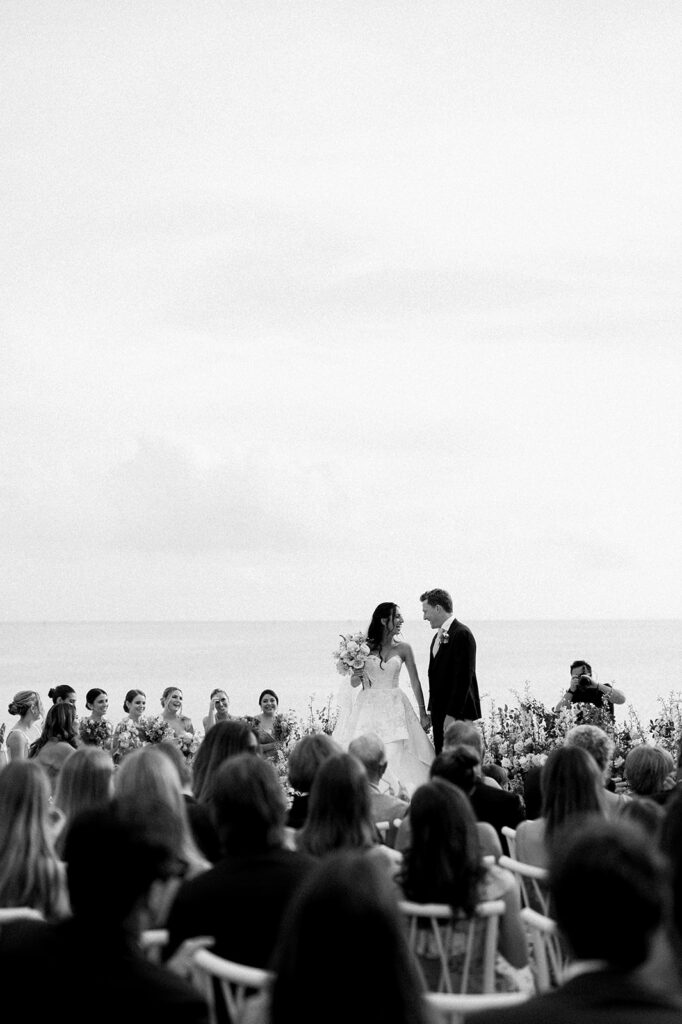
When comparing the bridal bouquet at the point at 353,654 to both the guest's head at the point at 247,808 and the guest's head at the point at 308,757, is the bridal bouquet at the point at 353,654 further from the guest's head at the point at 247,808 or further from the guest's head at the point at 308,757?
the guest's head at the point at 247,808

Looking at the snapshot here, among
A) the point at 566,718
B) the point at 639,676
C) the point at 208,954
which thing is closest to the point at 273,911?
the point at 208,954

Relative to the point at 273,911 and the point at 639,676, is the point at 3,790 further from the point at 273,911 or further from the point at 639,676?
the point at 639,676

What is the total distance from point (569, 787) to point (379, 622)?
16.5 ft

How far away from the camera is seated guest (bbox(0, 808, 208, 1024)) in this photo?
2.58 metres

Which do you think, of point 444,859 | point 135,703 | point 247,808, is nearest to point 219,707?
point 135,703

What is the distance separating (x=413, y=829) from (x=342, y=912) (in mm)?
1765

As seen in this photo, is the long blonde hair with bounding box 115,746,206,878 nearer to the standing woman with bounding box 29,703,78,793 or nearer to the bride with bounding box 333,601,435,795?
the standing woman with bounding box 29,703,78,793

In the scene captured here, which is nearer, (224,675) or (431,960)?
(431,960)

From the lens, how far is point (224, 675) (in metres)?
52.2

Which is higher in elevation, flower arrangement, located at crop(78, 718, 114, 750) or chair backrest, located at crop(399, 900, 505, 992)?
flower arrangement, located at crop(78, 718, 114, 750)

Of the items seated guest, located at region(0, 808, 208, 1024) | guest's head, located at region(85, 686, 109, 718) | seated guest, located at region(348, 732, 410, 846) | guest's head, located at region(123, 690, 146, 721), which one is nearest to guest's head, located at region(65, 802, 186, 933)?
seated guest, located at region(0, 808, 208, 1024)

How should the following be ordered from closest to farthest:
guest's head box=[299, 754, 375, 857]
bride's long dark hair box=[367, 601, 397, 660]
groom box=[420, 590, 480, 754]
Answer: guest's head box=[299, 754, 375, 857] → groom box=[420, 590, 480, 754] → bride's long dark hair box=[367, 601, 397, 660]

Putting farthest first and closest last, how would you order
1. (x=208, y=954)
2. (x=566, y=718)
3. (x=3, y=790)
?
(x=566, y=718)
(x=3, y=790)
(x=208, y=954)

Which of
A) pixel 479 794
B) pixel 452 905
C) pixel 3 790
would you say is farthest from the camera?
pixel 479 794
